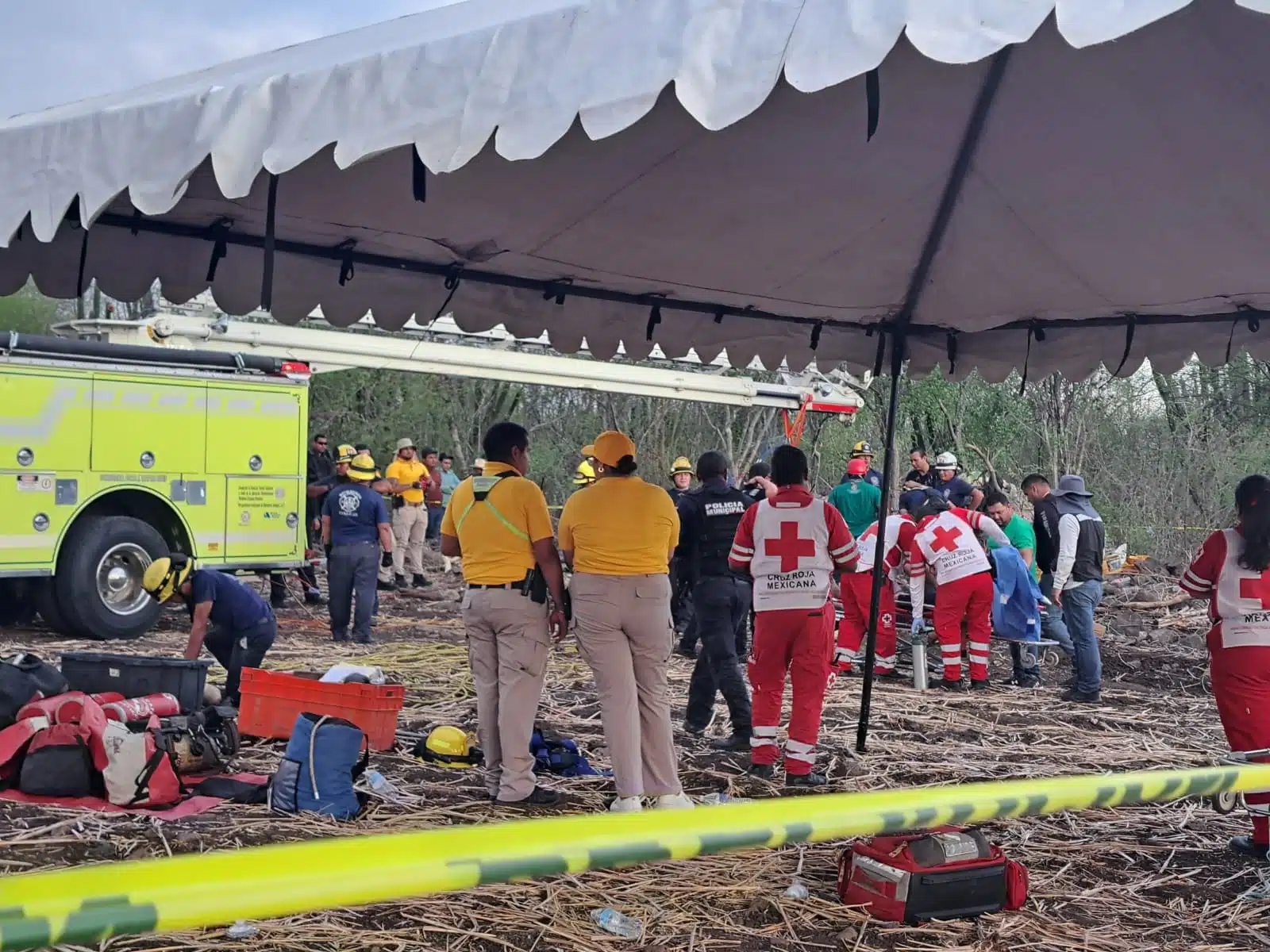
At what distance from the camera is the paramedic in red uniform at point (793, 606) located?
21.6 ft

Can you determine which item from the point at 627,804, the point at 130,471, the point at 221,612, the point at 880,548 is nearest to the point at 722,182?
the point at 880,548

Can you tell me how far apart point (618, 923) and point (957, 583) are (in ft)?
21.1

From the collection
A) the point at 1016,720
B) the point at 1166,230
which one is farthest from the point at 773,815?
the point at 1016,720

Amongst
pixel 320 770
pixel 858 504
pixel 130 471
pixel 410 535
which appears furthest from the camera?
pixel 410 535

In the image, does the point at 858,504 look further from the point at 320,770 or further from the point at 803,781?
the point at 320,770

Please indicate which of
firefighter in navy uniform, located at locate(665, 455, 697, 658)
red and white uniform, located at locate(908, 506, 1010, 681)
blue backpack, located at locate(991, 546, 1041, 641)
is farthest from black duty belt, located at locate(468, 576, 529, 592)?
blue backpack, located at locate(991, 546, 1041, 641)

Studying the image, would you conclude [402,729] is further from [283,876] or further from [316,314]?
[283,876]

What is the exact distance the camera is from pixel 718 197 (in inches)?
191

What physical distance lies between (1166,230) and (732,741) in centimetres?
422

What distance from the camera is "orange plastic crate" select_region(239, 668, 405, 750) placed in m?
6.95

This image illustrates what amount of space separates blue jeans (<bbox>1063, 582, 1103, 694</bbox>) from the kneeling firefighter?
6466 mm

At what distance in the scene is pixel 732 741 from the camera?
7656 millimetres

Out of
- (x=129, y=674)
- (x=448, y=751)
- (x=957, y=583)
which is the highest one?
(x=957, y=583)

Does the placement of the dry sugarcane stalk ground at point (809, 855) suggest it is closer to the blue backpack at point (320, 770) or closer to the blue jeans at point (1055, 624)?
the blue backpack at point (320, 770)
